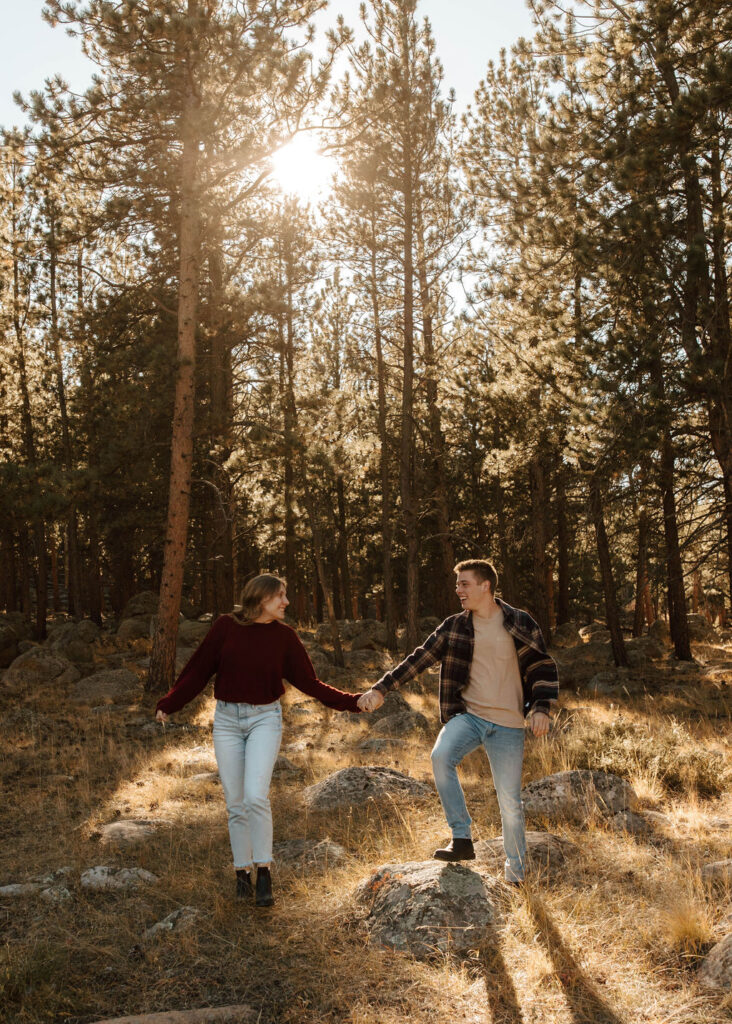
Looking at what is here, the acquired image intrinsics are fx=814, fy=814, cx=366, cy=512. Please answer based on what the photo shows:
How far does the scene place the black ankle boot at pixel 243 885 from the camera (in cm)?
502

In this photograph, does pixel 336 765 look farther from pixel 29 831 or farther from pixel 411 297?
pixel 411 297

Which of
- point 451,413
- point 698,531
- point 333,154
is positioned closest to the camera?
point 698,531

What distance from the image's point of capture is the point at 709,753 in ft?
26.2

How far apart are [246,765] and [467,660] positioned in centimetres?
149

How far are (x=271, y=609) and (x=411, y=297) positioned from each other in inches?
554

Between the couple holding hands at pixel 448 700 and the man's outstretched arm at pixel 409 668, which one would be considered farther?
the man's outstretched arm at pixel 409 668

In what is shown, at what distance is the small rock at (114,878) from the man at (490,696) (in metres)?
2.11

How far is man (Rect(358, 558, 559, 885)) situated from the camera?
4.79 m

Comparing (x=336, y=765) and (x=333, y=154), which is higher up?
(x=333, y=154)

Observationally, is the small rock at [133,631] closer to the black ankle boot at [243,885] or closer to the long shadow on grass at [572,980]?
the black ankle boot at [243,885]

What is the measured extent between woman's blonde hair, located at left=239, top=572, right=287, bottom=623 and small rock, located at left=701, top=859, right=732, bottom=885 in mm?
3048

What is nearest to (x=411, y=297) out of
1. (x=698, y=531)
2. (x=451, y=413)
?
(x=451, y=413)

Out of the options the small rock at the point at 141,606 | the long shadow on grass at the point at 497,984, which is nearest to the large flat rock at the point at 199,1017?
the long shadow on grass at the point at 497,984

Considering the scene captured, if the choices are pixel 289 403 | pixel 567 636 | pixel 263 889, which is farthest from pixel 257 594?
pixel 567 636
